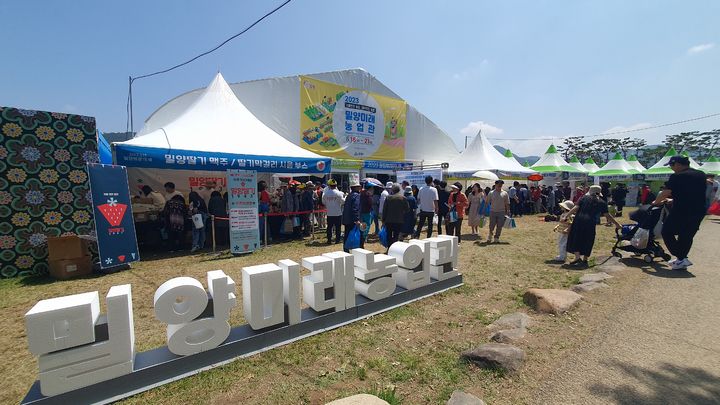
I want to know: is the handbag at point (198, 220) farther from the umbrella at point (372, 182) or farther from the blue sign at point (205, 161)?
the umbrella at point (372, 182)

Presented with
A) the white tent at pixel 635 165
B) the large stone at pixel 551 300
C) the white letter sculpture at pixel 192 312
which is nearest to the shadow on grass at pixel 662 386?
the large stone at pixel 551 300

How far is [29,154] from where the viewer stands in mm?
5383

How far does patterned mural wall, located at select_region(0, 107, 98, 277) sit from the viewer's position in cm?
530

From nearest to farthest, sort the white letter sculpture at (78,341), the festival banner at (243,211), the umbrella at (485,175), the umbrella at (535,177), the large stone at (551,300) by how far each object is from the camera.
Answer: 1. the white letter sculpture at (78,341)
2. the large stone at (551,300)
3. the festival banner at (243,211)
4. the umbrella at (485,175)
5. the umbrella at (535,177)

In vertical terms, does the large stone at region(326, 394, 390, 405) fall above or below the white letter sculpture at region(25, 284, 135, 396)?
below

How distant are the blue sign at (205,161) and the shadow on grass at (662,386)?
25.0 feet

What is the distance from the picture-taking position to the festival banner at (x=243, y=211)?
23.1 feet

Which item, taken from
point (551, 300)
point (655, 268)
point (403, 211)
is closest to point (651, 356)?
point (551, 300)

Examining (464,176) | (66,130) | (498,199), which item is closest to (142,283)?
(66,130)

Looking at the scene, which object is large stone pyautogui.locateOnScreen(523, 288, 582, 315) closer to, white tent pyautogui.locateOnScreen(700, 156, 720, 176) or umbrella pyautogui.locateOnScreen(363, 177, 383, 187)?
umbrella pyautogui.locateOnScreen(363, 177, 383, 187)

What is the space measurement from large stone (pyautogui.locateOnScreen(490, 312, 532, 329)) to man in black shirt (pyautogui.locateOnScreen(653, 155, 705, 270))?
12.6ft

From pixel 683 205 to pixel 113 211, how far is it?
10228 mm

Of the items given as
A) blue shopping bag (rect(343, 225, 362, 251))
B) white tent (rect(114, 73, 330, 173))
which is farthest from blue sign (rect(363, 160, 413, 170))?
blue shopping bag (rect(343, 225, 362, 251))

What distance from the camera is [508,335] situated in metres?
3.23
